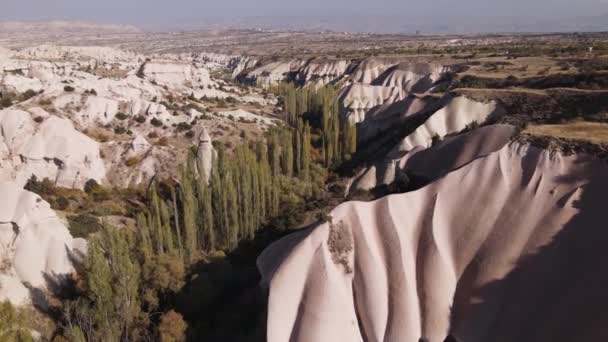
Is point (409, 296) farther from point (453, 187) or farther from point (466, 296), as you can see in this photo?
point (453, 187)

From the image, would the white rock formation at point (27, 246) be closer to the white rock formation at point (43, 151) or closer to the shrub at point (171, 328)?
the shrub at point (171, 328)

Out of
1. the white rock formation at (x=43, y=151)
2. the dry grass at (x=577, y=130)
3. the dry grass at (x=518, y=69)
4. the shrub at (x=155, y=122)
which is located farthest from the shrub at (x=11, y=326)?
the dry grass at (x=518, y=69)

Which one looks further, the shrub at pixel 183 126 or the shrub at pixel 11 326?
the shrub at pixel 183 126

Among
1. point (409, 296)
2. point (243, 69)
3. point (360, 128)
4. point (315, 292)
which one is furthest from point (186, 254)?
Answer: point (243, 69)

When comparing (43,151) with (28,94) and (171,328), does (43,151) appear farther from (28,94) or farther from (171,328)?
(171,328)

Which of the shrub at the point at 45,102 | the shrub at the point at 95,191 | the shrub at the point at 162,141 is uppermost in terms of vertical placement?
the shrub at the point at 45,102

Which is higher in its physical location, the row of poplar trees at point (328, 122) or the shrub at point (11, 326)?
the row of poplar trees at point (328, 122)
